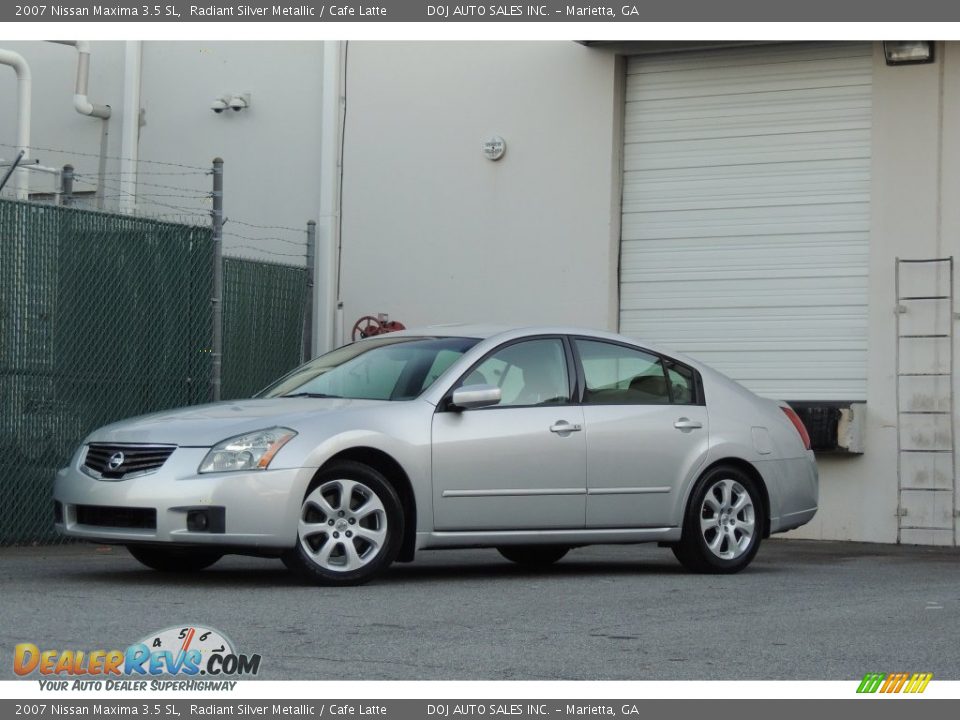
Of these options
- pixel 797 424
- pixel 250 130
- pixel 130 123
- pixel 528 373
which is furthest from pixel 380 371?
pixel 130 123

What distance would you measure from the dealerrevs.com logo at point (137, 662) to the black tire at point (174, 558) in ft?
10.5

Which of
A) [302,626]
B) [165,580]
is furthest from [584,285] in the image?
[302,626]

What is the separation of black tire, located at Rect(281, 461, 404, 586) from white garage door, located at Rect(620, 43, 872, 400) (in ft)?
22.9

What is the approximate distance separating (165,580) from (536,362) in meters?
2.59

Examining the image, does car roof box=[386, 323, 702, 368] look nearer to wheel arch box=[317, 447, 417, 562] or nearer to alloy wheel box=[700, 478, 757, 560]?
alloy wheel box=[700, 478, 757, 560]

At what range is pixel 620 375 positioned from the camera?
1043 cm

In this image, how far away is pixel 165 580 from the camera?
30.5 ft

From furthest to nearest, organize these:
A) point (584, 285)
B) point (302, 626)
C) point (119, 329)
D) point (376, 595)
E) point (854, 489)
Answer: point (584, 285) < point (854, 489) < point (119, 329) < point (376, 595) < point (302, 626)

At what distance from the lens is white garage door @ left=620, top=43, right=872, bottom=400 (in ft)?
49.5

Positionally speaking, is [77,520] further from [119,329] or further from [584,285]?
[584,285]

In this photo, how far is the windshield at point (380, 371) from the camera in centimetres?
973

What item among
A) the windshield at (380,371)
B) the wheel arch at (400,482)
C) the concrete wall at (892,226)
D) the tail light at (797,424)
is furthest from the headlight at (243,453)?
the concrete wall at (892,226)

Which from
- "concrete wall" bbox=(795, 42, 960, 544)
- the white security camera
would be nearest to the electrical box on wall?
"concrete wall" bbox=(795, 42, 960, 544)

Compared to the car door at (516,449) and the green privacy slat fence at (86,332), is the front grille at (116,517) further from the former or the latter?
the green privacy slat fence at (86,332)
